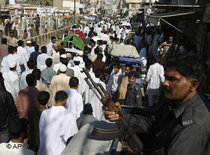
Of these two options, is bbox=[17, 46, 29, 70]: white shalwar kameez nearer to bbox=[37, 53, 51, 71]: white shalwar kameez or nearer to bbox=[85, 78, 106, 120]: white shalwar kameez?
bbox=[37, 53, 51, 71]: white shalwar kameez

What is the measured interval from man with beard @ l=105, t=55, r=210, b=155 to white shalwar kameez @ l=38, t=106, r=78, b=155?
1.28 m

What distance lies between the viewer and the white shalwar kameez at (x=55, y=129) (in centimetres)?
323

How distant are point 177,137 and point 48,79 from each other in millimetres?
4710

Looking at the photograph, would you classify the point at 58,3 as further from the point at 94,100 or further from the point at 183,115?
the point at 183,115

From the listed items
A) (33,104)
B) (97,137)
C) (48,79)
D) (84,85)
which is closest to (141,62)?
(84,85)

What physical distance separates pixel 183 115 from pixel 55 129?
2.01m

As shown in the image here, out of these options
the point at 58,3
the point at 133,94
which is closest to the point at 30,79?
the point at 133,94

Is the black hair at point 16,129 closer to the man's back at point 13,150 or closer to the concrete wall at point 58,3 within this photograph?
the man's back at point 13,150

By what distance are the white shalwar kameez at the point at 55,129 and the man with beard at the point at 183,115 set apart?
4.20 feet

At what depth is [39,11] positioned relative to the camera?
28.2m

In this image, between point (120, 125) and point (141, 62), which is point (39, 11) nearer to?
point (141, 62)

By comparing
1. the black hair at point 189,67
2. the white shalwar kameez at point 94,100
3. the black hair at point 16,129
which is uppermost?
the black hair at point 189,67

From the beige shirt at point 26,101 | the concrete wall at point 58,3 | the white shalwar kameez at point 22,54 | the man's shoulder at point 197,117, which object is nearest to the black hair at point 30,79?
the beige shirt at point 26,101

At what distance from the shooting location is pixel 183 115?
1718 mm
